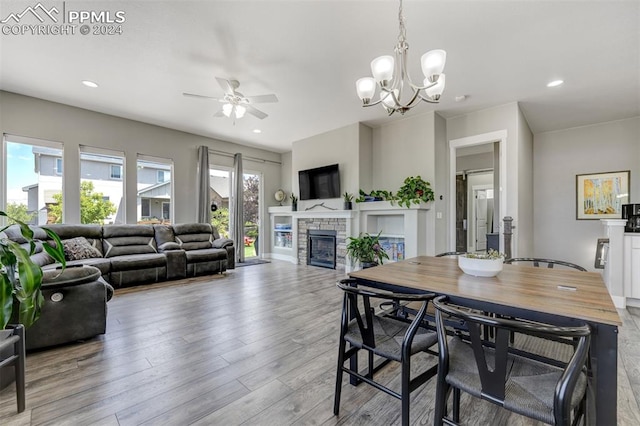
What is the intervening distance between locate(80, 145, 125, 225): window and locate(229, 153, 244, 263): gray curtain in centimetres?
229

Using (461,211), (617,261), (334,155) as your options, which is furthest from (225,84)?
(461,211)

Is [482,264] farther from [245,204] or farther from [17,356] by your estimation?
[245,204]

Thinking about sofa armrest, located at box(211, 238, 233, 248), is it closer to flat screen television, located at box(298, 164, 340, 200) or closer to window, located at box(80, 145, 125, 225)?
Answer: window, located at box(80, 145, 125, 225)

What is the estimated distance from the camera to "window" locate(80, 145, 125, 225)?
4887 mm

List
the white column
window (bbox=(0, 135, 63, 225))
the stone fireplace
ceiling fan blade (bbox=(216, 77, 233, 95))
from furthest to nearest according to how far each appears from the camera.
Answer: the stone fireplace < window (bbox=(0, 135, 63, 225)) < the white column < ceiling fan blade (bbox=(216, 77, 233, 95))

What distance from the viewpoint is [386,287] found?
1727 mm

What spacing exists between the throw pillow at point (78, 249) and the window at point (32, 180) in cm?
76

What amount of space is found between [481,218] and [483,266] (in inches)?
279

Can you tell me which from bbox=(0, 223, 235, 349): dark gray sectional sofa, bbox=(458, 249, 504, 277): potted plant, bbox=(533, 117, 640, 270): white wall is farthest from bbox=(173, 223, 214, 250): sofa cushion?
bbox=(533, 117, 640, 270): white wall

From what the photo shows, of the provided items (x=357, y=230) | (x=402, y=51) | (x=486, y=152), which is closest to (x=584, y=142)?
(x=486, y=152)

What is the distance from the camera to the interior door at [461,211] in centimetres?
734

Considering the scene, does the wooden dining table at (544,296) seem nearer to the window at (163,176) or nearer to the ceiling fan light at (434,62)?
the ceiling fan light at (434,62)

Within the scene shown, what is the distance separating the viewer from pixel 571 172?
5484mm

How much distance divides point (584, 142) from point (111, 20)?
758cm
